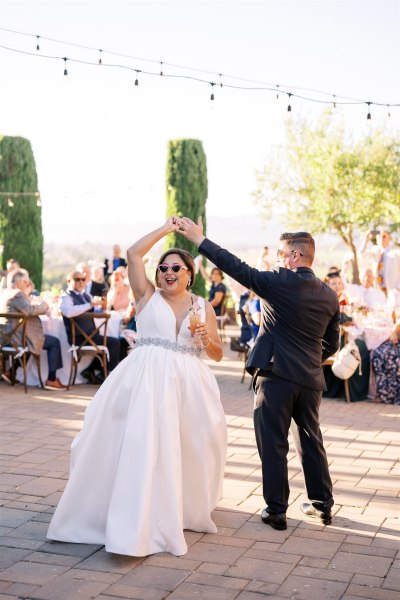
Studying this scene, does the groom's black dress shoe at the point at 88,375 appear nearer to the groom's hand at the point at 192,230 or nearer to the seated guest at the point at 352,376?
the seated guest at the point at 352,376

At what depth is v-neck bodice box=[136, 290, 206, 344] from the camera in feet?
15.8

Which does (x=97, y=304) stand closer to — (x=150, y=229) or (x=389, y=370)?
(x=389, y=370)

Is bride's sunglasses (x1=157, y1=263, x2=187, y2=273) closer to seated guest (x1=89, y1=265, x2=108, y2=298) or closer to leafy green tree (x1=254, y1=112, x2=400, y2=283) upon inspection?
seated guest (x1=89, y1=265, x2=108, y2=298)

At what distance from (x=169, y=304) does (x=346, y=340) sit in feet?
18.1

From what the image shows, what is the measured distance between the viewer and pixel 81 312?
33.7ft

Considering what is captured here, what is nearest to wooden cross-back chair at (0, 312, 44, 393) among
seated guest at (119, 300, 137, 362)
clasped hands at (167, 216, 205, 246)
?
seated guest at (119, 300, 137, 362)

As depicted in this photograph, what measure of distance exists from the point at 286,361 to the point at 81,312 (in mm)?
5742

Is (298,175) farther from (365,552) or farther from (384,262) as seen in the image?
(365,552)

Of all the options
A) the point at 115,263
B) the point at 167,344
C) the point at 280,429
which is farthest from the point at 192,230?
the point at 115,263

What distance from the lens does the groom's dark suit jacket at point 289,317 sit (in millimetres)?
4781

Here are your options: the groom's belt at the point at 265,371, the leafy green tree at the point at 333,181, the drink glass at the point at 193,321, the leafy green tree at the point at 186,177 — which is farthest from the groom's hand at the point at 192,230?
the leafy green tree at the point at 333,181

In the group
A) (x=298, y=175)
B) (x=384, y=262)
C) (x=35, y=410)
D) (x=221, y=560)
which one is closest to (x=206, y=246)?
(x=221, y=560)

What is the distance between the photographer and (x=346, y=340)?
33.1 feet

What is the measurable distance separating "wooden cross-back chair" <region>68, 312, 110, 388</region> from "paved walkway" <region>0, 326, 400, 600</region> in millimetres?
3048
